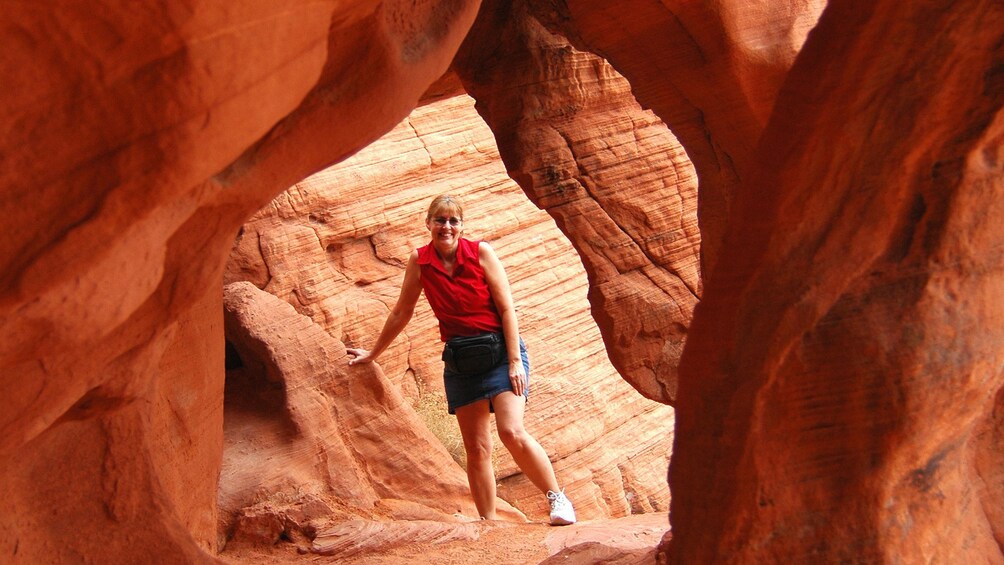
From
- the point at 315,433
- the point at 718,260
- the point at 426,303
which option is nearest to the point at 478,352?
the point at 315,433

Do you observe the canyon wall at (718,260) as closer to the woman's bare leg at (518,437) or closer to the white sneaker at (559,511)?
the woman's bare leg at (518,437)

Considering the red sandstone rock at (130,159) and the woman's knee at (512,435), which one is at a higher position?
the red sandstone rock at (130,159)

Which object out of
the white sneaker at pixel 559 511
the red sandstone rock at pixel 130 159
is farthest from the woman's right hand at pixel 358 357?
the red sandstone rock at pixel 130 159

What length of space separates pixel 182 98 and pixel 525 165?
13.0ft

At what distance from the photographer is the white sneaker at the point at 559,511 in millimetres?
4816

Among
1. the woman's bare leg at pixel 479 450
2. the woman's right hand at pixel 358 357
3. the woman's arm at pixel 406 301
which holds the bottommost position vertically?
the woman's bare leg at pixel 479 450

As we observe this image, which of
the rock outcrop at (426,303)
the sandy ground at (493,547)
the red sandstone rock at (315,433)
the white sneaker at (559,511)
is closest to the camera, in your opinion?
the sandy ground at (493,547)

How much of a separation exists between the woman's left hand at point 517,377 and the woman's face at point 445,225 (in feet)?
2.11

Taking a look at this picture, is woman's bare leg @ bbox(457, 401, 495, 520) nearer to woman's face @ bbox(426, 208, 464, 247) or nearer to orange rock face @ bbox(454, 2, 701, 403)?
woman's face @ bbox(426, 208, 464, 247)

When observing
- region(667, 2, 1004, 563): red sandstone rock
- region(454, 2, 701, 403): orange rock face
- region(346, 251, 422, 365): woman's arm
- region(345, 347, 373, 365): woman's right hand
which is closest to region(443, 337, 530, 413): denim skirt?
region(346, 251, 422, 365): woman's arm

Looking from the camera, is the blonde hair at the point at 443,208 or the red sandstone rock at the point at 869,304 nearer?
the red sandstone rock at the point at 869,304

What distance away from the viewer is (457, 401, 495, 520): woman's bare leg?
15.8ft

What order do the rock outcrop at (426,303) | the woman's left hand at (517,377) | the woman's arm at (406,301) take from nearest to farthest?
the woman's left hand at (517,377) < the woman's arm at (406,301) < the rock outcrop at (426,303)

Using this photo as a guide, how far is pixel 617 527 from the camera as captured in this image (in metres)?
4.75
